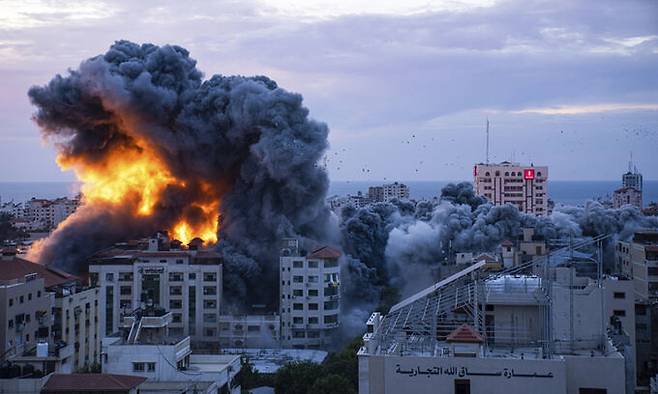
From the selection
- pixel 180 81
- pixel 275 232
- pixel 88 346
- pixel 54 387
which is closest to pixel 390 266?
pixel 275 232

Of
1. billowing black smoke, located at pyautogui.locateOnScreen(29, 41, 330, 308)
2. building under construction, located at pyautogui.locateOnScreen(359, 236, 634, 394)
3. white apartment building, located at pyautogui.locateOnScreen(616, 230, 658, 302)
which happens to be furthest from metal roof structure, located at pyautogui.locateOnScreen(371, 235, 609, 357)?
billowing black smoke, located at pyautogui.locateOnScreen(29, 41, 330, 308)

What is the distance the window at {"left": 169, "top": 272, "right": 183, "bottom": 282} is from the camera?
49.5 m

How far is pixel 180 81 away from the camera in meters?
63.8

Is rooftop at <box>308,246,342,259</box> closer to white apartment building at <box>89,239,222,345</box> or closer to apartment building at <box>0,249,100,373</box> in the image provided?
Answer: white apartment building at <box>89,239,222,345</box>

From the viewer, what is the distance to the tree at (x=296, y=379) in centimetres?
3359

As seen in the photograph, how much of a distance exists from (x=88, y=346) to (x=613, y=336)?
22622mm

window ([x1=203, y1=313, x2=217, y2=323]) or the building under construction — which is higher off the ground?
the building under construction

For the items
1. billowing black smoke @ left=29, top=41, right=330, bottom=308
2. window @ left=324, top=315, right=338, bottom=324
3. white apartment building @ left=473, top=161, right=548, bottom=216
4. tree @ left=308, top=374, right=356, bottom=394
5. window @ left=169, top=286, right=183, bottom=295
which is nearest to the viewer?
tree @ left=308, top=374, right=356, bottom=394

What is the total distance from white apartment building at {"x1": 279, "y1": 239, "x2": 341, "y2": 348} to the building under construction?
28.9 meters

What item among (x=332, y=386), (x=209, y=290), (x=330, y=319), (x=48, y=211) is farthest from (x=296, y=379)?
(x=48, y=211)

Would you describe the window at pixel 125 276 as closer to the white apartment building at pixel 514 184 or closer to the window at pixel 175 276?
the window at pixel 175 276

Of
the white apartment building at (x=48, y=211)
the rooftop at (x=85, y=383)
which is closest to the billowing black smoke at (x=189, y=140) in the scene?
the rooftop at (x=85, y=383)

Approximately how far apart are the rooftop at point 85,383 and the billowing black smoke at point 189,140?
3472 cm

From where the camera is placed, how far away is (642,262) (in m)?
46.8
